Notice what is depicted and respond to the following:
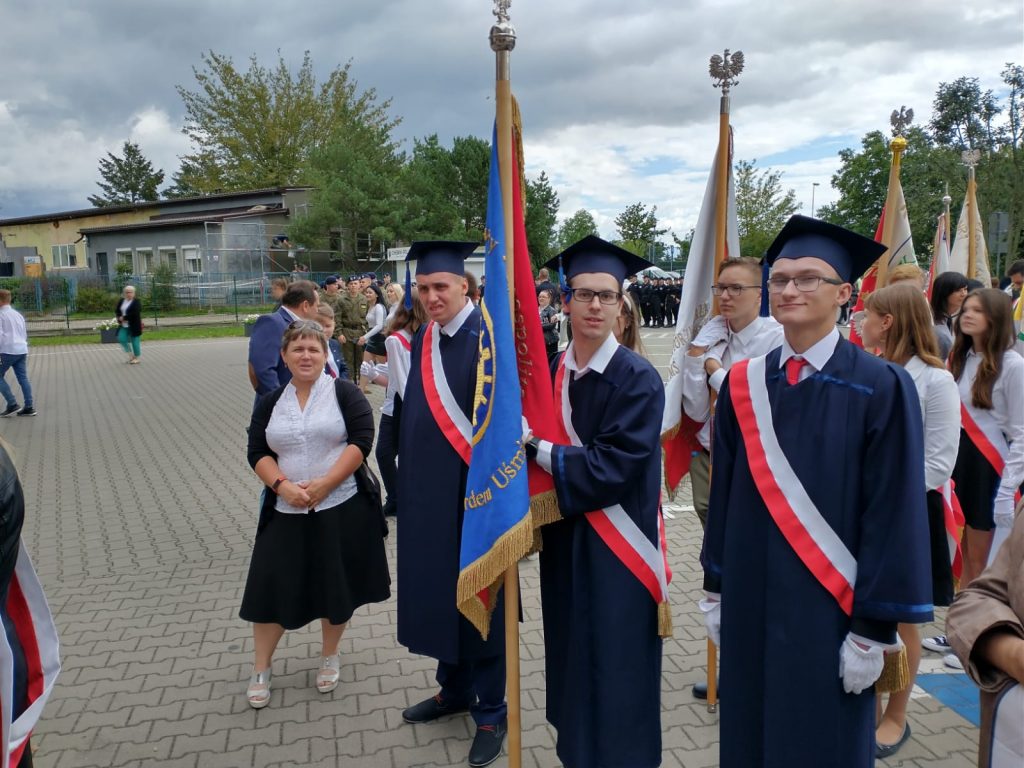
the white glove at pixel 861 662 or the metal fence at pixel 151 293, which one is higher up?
the metal fence at pixel 151 293

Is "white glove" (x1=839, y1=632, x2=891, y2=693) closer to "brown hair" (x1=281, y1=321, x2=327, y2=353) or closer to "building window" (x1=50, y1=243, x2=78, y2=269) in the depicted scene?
"brown hair" (x1=281, y1=321, x2=327, y2=353)

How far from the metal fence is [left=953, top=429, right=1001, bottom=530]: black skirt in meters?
26.9

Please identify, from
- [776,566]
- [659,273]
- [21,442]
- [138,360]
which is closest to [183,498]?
[21,442]

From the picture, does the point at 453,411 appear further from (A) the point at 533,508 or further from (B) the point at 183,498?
(B) the point at 183,498

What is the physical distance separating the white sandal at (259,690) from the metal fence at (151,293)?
25.9 metres

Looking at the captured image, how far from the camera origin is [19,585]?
225cm

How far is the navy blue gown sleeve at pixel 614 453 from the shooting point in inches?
108

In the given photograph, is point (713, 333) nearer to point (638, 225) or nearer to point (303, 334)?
point (303, 334)

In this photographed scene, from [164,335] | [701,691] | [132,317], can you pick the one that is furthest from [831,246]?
[164,335]

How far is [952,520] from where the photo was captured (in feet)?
12.0

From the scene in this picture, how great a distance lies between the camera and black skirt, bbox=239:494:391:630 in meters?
3.84

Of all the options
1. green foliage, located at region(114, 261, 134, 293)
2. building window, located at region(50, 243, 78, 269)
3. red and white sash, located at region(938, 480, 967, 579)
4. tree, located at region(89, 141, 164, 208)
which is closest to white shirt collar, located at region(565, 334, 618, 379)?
red and white sash, located at region(938, 480, 967, 579)

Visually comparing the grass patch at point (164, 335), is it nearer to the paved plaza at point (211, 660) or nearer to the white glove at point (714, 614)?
the paved plaza at point (211, 660)

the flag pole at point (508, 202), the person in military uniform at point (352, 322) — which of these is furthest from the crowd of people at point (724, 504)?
the person in military uniform at point (352, 322)
